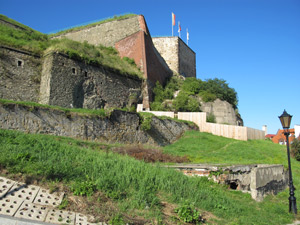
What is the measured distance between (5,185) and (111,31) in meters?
26.5

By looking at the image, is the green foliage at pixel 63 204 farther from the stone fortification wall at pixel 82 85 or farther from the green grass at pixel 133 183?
the stone fortification wall at pixel 82 85

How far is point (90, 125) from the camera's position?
14211mm

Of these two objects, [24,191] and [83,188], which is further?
[83,188]

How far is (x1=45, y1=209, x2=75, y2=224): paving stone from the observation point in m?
4.19

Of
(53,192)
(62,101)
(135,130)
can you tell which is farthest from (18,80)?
(53,192)

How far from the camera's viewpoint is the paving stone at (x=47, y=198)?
4.55 metres

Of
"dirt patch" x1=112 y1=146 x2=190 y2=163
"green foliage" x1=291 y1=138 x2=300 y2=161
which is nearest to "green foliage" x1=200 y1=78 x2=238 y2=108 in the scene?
"green foliage" x1=291 y1=138 x2=300 y2=161

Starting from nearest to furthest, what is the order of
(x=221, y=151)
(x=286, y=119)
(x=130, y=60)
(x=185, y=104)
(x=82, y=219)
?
(x=82, y=219) < (x=286, y=119) < (x=221, y=151) < (x=185, y=104) < (x=130, y=60)

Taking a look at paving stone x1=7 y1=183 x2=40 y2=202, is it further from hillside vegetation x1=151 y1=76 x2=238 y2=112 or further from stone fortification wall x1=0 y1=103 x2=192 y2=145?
hillside vegetation x1=151 y1=76 x2=238 y2=112

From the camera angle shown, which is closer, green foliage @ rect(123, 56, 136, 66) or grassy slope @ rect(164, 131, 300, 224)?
grassy slope @ rect(164, 131, 300, 224)

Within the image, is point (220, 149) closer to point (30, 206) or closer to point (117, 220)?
point (117, 220)

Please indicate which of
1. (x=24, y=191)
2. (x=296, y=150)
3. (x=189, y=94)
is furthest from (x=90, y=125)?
(x=296, y=150)

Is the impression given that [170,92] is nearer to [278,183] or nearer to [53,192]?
[278,183]

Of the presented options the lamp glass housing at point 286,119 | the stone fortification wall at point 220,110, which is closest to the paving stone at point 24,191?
the lamp glass housing at point 286,119
